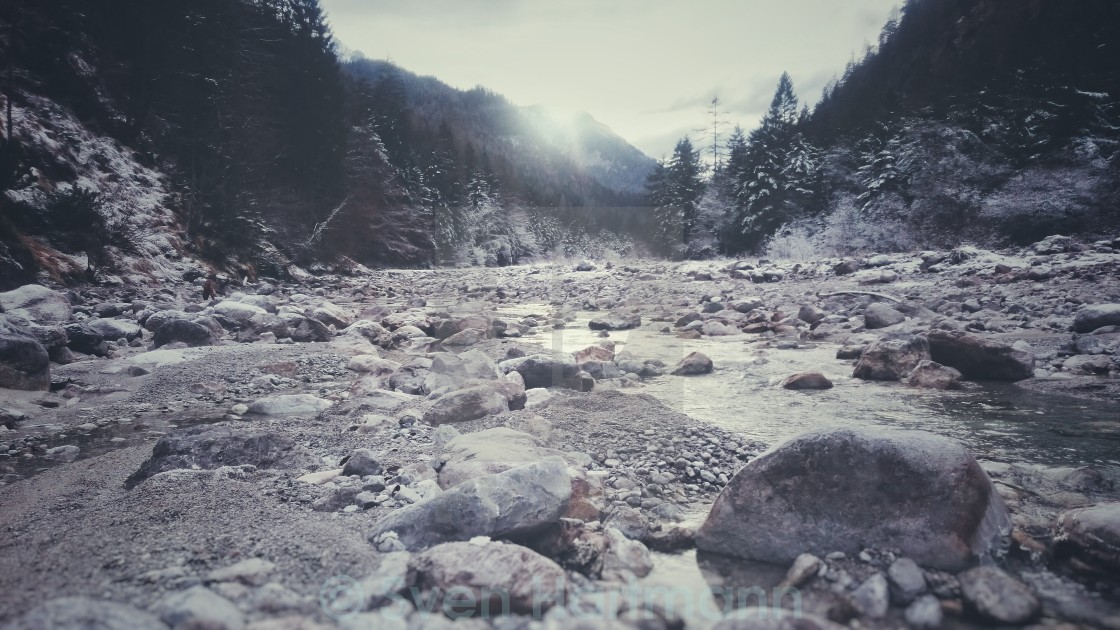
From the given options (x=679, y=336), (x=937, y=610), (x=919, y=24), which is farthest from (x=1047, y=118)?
(x=937, y=610)

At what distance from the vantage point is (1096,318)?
566 centimetres

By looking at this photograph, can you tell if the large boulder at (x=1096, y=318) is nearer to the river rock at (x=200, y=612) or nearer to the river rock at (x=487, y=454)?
the river rock at (x=487, y=454)

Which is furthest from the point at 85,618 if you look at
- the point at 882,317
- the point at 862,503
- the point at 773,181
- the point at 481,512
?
the point at 773,181

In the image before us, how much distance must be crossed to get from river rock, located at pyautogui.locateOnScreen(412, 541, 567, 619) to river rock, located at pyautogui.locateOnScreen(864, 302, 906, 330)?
26.8 ft

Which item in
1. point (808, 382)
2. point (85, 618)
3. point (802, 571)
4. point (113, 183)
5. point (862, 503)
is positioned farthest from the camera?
point (113, 183)

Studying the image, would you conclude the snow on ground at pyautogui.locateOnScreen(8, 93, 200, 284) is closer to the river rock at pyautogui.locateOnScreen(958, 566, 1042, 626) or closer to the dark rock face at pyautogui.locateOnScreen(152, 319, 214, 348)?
the dark rock face at pyautogui.locateOnScreen(152, 319, 214, 348)

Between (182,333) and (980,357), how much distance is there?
34.5 feet

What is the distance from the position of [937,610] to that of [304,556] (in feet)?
7.90

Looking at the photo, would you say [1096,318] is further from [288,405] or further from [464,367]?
[288,405]

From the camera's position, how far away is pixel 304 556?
74.4 inches

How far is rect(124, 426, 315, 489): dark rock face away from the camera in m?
2.87

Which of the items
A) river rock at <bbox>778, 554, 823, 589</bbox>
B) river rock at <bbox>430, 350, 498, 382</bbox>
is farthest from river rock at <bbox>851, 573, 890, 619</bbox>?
river rock at <bbox>430, 350, 498, 382</bbox>

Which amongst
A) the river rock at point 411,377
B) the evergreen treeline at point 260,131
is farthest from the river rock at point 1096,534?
the evergreen treeline at point 260,131

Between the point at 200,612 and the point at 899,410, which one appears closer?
the point at 200,612
